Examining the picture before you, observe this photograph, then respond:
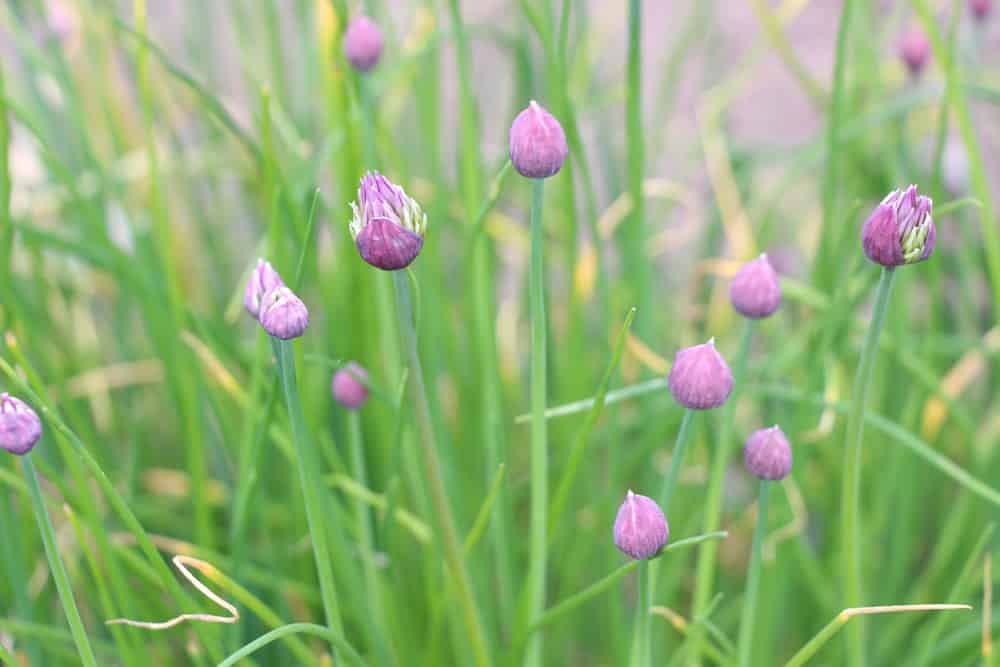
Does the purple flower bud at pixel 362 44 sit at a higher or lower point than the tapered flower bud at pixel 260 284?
higher

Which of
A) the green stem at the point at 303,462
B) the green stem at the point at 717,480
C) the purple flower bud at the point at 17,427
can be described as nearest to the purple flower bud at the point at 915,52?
the green stem at the point at 717,480

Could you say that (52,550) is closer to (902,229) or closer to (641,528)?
(641,528)

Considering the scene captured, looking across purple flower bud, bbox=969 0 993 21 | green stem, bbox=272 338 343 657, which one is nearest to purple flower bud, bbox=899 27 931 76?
purple flower bud, bbox=969 0 993 21

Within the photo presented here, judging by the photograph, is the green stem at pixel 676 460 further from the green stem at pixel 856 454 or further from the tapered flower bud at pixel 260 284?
the tapered flower bud at pixel 260 284

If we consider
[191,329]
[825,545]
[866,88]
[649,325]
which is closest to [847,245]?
[649,325]

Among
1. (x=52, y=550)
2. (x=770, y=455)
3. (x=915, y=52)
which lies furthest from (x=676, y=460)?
(x=915, y=52)

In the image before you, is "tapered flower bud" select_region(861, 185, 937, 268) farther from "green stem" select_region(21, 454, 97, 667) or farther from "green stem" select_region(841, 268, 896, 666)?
"green stem" select_region(21, 454, 97, 667)
